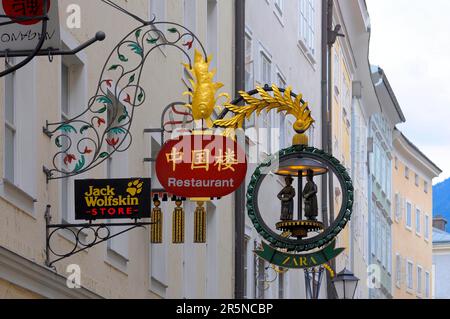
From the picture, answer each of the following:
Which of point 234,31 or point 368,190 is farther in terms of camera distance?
point 368,190

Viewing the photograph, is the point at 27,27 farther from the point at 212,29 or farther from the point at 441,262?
the point at 441,262

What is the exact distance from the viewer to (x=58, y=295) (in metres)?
14.4

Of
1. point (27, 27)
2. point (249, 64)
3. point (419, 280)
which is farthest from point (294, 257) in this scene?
point (419, 280)

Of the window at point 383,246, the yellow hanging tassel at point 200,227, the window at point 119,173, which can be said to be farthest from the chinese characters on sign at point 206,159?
A: the window at point 383,246

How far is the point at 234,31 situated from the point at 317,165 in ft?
28.9

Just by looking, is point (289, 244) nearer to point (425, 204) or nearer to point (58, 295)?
point (58, 295)

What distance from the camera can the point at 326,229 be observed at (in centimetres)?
1641

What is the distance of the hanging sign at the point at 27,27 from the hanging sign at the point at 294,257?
586cm

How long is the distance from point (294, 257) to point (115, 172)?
7.71 feet

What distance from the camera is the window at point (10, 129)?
13.8 m

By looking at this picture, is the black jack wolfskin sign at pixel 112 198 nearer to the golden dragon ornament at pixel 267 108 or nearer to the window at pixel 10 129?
the window at pixel 10 129

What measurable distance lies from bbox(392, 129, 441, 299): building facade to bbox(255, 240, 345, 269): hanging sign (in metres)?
42.0

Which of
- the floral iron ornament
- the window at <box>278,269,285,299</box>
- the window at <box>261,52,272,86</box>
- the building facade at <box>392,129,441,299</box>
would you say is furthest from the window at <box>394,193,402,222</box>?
the floral iron ornament

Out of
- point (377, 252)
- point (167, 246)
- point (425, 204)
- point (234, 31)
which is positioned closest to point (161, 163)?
point (167, 246)
